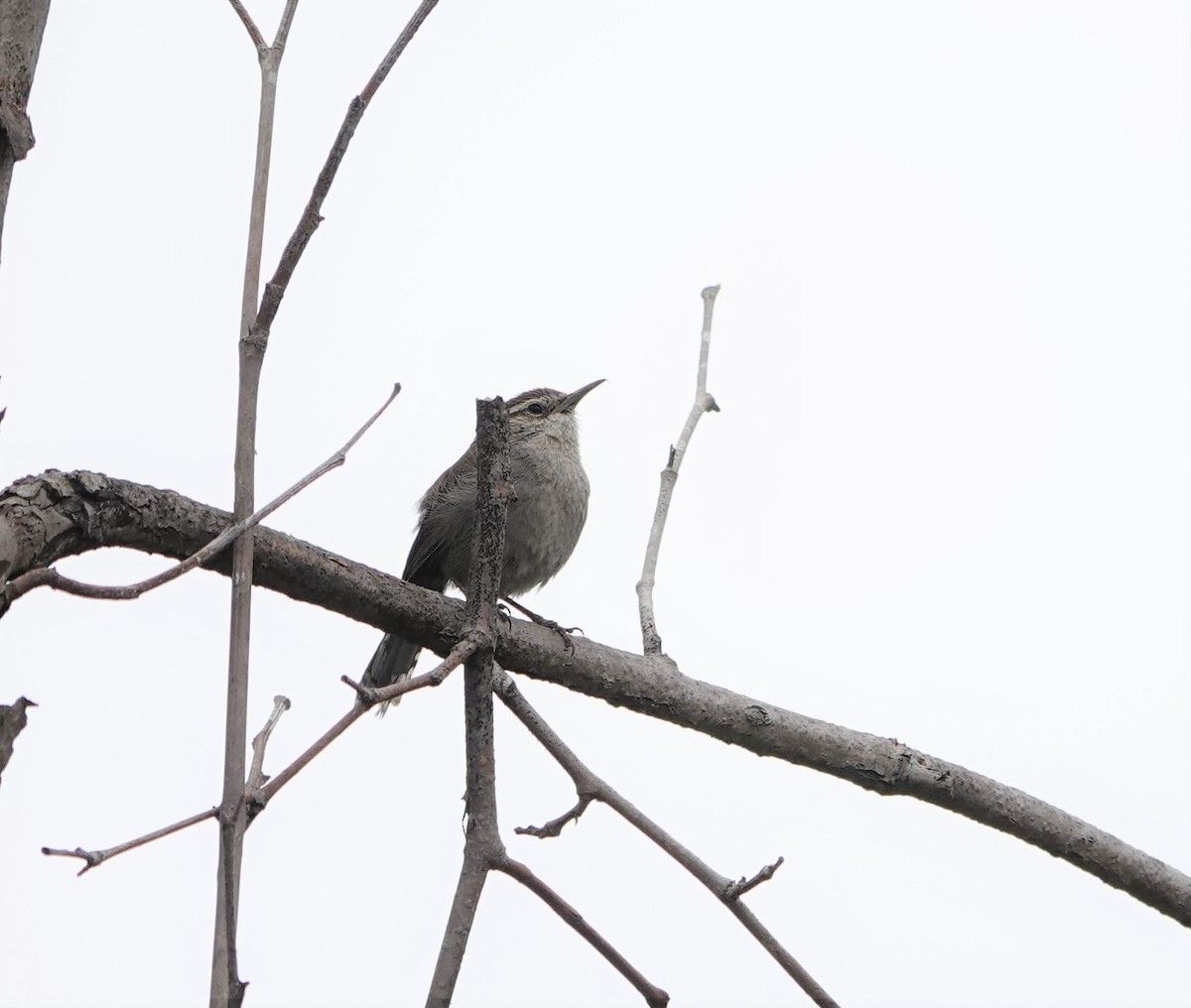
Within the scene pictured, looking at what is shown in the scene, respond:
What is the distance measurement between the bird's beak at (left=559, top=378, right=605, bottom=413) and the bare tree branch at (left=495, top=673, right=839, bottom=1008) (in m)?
4.08

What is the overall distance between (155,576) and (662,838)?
1.14 m

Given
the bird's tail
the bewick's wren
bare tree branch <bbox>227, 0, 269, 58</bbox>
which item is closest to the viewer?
bare tree branch <bbox>227, 0, 269, 58</bbox>

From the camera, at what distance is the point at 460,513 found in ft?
21.1

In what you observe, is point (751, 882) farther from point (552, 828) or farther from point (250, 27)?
point (250, 27)

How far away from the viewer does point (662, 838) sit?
2.75 m

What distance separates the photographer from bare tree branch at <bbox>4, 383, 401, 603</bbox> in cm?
200

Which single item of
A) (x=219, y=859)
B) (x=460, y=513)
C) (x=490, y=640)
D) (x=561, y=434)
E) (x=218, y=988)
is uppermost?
(x=561, y=434)

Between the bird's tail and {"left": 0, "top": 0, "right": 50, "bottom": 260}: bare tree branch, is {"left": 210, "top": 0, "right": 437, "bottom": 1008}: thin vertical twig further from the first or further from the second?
the bird's tail

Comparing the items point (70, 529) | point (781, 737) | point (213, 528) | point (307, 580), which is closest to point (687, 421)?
point (781, 737)

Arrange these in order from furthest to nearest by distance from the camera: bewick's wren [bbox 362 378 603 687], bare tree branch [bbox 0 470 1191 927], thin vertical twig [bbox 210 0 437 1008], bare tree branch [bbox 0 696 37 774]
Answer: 1. bewick's wren [bbox 362 378 603 687]
2. bare tree branch [bbox 0 470 1191 927]
3. bare tree branch [bbox 0 696 37 774]
4. thin vertical twig [bbox 210 0 437 1008]

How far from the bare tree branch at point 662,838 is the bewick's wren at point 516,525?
10.2ft

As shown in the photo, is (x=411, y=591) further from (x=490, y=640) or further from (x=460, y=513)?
(x=460, y=513)

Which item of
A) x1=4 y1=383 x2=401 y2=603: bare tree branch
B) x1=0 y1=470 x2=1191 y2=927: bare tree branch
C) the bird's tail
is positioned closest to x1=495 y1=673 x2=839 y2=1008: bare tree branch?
x1=0 y1=470 x2=1191 y2=927: bare tree branch

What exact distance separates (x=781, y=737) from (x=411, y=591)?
1151mm
